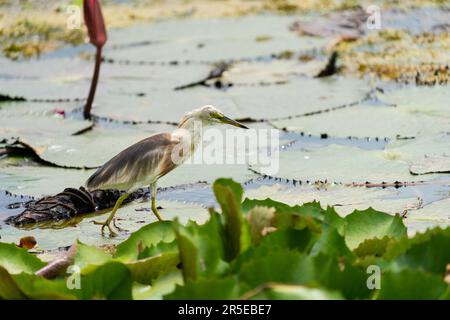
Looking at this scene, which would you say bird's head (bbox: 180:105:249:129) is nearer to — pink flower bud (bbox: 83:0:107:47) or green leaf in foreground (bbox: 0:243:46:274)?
pink flower bud (bbox: 83:0:107:47)

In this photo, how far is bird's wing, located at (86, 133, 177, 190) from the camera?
4363 millimetres

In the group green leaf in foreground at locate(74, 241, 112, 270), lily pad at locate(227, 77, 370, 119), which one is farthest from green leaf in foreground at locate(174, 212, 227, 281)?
lily pad at locate(227, 77, 370, 119)

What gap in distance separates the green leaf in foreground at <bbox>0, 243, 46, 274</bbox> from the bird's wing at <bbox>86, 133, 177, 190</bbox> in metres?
1.42

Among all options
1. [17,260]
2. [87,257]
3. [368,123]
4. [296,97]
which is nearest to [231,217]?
[87,257]

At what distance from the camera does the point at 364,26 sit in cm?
869

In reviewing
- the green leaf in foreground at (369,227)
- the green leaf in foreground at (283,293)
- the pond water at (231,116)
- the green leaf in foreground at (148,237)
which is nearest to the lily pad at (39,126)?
the pond water at (231,116)

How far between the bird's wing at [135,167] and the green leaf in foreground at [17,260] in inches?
56.0

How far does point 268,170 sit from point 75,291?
2.53 m

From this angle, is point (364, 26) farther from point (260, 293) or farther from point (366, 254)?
point (260, 293)

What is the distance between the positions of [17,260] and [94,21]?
324cm

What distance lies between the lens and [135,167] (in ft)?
14.3

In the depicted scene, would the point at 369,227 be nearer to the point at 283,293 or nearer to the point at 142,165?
the point at 283,293

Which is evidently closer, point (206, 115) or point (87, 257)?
point (87, 257)

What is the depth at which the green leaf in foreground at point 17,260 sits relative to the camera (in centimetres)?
291
